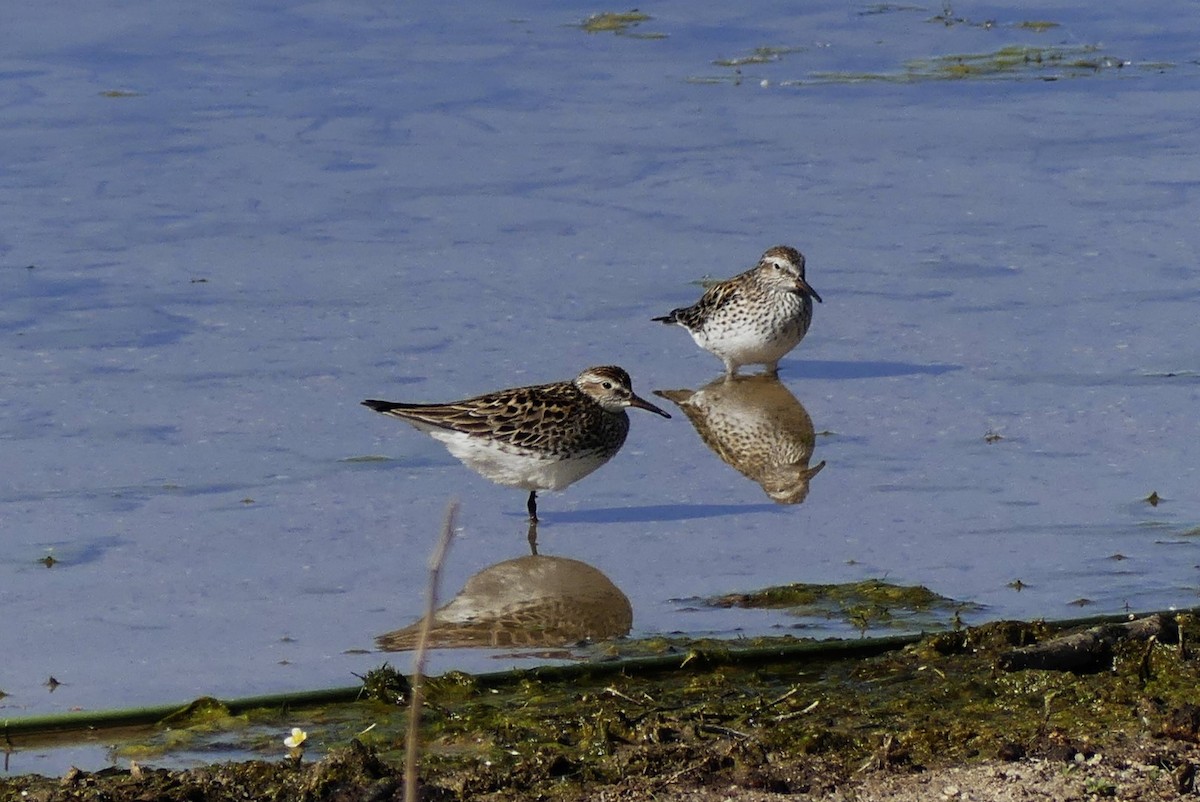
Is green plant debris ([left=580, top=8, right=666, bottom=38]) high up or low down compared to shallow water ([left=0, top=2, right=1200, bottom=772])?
up

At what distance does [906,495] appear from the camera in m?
8.67

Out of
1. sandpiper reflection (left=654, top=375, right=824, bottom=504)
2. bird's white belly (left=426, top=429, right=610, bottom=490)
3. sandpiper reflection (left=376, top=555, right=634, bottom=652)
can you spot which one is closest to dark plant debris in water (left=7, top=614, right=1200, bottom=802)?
sandpiper reflection (left=376, top=555, right=634, bottom=652)

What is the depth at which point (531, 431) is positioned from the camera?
8664 mm

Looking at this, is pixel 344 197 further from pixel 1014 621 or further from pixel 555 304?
pixel 1014 621

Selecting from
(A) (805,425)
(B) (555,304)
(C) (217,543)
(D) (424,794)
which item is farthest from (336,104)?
(D) (424,794)

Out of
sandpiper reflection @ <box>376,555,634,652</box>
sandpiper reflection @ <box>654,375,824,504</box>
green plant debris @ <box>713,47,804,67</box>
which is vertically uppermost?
green plant debris @ <box>713,47,804,67</box>

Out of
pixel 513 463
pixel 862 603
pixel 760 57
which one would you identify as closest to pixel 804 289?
pixel 513 463

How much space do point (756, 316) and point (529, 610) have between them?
3.70m

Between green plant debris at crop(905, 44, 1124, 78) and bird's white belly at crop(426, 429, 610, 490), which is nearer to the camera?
bird's white belly at crop(426, 429, 610, 490)

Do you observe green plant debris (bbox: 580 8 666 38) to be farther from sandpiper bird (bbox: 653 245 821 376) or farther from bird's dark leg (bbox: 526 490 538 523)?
bird's dark leg (bbox: 526 490 538 523)

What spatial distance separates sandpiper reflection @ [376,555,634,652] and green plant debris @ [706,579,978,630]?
1.46ft

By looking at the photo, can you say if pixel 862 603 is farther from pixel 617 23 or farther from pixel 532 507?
pixel 617 23

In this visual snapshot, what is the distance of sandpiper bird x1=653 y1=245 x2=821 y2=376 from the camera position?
35.8ft

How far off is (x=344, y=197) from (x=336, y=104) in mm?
2645
